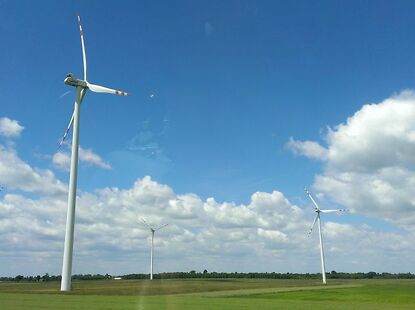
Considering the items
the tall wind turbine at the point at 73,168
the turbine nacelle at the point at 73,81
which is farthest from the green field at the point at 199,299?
the turbine nacelle at the point at 73,81

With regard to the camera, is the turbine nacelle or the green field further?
the turbine nacelle

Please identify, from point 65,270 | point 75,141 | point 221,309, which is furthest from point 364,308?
point 75,141

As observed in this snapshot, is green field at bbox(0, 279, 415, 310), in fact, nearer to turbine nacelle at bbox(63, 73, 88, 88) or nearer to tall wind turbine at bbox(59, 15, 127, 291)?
tall wind turbine at bbox(59, 15, 127, 291)

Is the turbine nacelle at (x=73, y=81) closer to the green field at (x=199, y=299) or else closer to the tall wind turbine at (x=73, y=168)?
the tall wind turbine at (x=73, y=168)

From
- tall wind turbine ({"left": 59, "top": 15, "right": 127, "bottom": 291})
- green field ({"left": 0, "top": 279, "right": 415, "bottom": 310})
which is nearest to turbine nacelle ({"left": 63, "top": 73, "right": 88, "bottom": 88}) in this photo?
tall wind turbine ({"left": 59, "top": 15, "right": 127, "bottom": 291})

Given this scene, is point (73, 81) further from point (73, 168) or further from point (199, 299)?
point (199, 299)

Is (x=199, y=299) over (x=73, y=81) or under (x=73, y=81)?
under

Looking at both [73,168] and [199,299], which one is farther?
[73,168]

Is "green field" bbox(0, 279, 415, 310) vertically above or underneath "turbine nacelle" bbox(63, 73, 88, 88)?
underneath

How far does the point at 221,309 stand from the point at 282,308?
574 centimetres

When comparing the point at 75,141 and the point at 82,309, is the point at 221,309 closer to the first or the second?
the point at 82,309

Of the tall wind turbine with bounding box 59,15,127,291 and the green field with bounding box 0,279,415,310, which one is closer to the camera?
the green field with bounding box 0,279,415,310

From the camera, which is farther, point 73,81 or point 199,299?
point 73,81

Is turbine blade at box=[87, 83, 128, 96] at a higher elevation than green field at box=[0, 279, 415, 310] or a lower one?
higher
